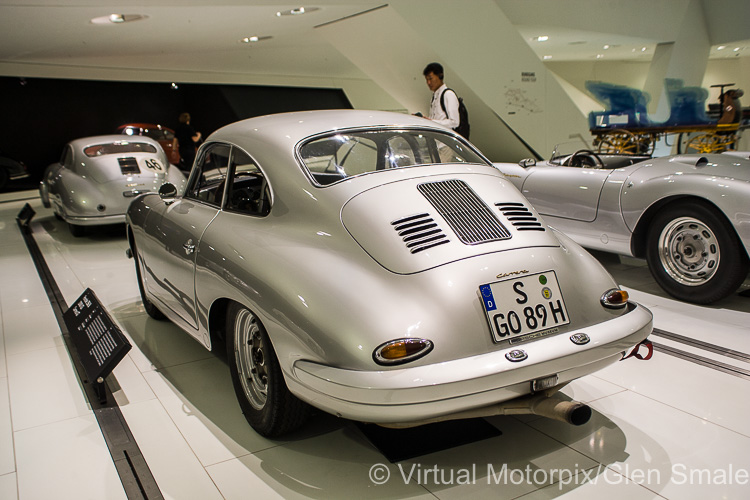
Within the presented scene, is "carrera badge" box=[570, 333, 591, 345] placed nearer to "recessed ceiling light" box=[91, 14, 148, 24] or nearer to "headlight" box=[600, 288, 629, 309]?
"headlight" box=[600, 288, 629, 309]

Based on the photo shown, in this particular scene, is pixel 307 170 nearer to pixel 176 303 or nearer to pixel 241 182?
pixel 241 182

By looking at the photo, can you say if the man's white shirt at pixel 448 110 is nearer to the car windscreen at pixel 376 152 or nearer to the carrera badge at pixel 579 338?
Result: the car windscreen at pixel 376 152

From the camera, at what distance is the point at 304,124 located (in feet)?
9.57

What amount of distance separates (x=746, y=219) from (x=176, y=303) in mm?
3588

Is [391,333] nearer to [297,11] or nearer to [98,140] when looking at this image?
[98,140]

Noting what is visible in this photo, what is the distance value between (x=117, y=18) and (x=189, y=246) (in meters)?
7.20

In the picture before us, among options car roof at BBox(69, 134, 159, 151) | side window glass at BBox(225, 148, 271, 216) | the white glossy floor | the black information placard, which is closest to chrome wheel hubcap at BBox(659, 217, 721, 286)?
the white glossy floor

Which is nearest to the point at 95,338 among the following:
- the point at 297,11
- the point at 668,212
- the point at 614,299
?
the point at 614,299

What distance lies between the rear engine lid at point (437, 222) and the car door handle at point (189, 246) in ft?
3.26

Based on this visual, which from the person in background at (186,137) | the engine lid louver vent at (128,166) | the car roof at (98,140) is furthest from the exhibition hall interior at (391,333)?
the person in background at (186,137)

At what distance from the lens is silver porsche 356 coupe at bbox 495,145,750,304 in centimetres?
378

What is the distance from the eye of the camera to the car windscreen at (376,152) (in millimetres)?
2715

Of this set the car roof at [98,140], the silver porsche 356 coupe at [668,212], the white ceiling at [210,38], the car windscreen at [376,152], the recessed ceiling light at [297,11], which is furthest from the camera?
the recessed ceiling light at [297,11]

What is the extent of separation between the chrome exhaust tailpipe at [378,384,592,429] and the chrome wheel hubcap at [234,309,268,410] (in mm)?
733
